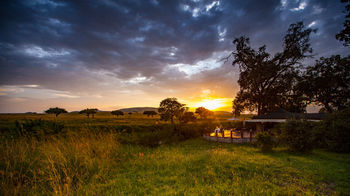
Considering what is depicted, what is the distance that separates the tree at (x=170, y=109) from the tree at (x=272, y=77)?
18.9 meters

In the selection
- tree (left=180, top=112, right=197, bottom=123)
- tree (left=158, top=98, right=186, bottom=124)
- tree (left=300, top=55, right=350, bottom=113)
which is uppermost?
tree (left=300, top=55, right=350, bottom=113)

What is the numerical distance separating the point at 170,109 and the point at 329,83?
105 feet

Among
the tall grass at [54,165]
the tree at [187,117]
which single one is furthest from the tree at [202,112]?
the tall grass at [54,165]

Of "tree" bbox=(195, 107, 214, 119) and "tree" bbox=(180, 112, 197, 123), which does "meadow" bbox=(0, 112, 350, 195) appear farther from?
"tree" bbox=(195, 107, 214, 119)

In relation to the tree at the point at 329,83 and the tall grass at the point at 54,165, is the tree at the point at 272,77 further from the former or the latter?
the tall grass at the point at 54,165

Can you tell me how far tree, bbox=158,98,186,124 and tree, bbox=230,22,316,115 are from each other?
743 inches

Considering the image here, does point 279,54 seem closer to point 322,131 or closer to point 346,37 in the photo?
point 346,37

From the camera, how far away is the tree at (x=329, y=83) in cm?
2044

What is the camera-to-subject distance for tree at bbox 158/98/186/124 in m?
39.3

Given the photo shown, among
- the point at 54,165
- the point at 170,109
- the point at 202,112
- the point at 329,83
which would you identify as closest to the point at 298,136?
the point at 54,165

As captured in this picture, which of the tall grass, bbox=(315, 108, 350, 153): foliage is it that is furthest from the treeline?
the tall grass

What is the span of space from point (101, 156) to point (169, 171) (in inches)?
113

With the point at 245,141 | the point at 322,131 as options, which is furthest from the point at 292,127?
the point at 245,141

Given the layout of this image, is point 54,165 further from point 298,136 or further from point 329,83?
point 329,83
